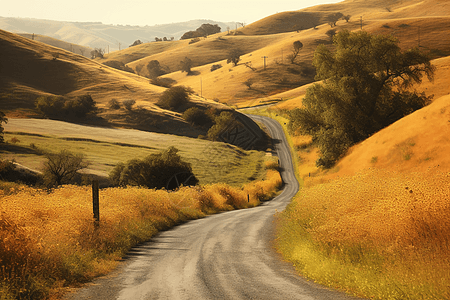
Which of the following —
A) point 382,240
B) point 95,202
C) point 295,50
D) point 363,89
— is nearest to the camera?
point 382,240

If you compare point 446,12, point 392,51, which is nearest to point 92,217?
point 392,51

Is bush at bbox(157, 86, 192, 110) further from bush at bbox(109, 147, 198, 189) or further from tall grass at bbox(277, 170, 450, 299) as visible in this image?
tall grass at bbox(277, 170, 450, 299)

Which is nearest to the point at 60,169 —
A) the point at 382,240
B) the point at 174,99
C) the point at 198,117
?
the point at 382,240

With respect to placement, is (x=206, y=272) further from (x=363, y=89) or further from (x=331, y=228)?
(x=363, y=89)

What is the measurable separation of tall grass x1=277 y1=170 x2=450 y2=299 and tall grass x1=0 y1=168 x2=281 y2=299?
25.7 feet

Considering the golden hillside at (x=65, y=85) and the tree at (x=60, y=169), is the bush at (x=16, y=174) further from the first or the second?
the golden hillside at (x=65, y=85)

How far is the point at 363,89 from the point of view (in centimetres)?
4728

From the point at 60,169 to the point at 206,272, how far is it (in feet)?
86.3

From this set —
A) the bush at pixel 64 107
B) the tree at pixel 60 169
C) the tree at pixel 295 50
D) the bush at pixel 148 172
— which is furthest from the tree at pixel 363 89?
the tree at pixel 295 50

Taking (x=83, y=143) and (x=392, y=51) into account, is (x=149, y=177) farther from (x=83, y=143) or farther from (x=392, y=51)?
(x=392, y=51)

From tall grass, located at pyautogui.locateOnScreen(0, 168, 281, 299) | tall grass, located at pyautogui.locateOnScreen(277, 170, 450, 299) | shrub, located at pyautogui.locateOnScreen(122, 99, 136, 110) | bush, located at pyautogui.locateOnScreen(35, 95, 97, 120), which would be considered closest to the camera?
tall grass, located at pyautogui.locateOnScreen(277, 170, 450, 299)

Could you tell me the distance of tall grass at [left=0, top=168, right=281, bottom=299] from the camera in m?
10.5

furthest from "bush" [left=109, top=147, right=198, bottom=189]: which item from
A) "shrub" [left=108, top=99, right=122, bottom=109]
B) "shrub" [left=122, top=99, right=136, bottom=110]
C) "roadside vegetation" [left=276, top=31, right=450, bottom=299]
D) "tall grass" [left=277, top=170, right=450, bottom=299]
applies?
"shrub" [left=108, top=99, right=122, bottom=109]

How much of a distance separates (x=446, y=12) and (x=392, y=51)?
188642 millimetres
